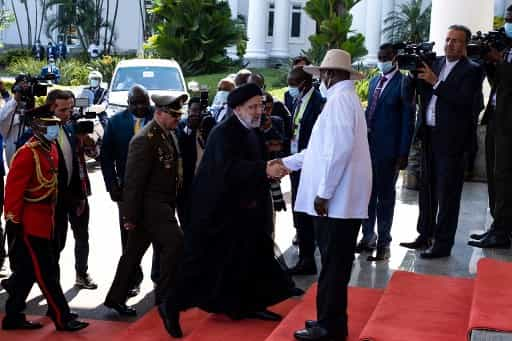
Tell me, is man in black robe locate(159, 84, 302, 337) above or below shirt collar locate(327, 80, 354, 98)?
below

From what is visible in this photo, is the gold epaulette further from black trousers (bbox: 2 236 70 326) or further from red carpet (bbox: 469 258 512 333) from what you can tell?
red carpet (bbox: 469 258 512 333)

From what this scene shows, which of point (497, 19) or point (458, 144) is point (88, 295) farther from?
point (497, 19)

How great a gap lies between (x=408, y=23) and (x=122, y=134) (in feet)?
96.4

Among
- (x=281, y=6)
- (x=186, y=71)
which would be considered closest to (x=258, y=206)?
(x=186, y=71)

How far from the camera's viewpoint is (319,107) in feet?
27.2

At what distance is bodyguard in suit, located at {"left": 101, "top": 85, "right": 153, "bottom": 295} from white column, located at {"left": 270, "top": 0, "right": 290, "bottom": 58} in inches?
1343

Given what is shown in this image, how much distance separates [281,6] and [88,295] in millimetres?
34847

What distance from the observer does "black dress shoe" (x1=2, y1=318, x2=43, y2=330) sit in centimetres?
705

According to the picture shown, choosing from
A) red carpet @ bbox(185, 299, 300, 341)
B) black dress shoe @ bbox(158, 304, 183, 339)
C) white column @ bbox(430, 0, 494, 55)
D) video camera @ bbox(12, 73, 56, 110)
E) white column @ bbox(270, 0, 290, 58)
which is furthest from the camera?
white column @ bbox(270, 0, 290, 58)

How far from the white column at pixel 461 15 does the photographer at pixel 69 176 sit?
6.07 m

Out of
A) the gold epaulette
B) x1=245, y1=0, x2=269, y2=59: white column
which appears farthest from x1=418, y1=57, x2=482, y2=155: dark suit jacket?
x1=245, y1=0, x2=269, y2=59: white column

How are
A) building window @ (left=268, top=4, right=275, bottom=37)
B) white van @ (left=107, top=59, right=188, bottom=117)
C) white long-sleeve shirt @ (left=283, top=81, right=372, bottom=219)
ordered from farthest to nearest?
building window @ (left=268, top=4, right=275, bottom=37)
white van @ (left=107, top=59, right=188, bottom=117)
white long-sleeve shirt @ (left=283, top=81, right=372, bottom=219)

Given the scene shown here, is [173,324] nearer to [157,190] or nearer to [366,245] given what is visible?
[157,190]

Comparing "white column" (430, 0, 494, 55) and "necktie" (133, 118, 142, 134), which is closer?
"necktie" (133, 118, 142, 134)
